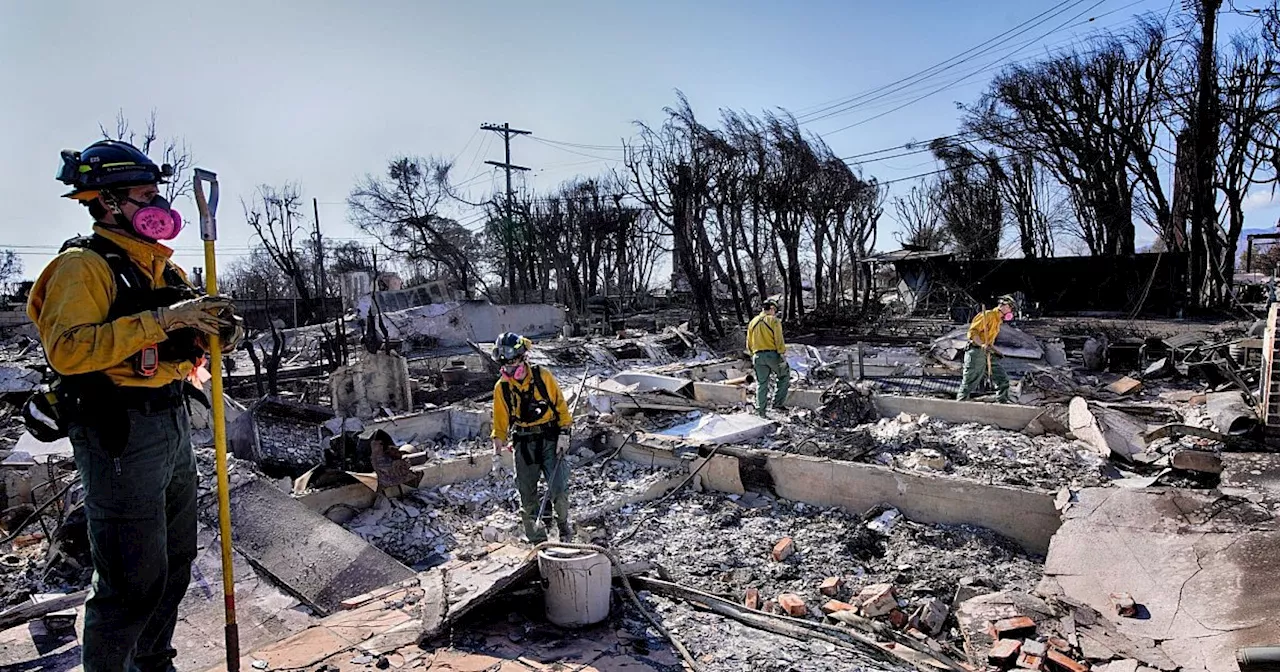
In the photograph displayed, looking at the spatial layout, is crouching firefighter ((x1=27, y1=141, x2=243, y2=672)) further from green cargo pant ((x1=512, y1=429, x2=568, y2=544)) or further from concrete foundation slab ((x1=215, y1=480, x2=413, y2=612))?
green cargo pant ((x1=512, y1=429, x2=568, y2=544))

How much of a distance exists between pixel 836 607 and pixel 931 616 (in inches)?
22.6

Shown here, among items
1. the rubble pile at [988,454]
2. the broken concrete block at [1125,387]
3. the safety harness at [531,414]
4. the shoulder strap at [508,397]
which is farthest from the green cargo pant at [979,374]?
the shoulder strap at [508,397]

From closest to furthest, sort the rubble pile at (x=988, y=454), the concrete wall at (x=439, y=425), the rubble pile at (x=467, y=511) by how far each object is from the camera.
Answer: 1. the rubble pile at (x=467, y=511)
2. the rubble pile at (x=988, y=454)
3. the concrete wall at (x=439, y=425)

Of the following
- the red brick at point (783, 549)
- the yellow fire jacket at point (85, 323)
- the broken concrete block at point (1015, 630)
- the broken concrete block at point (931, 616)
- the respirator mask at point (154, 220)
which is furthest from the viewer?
the red brick at point (783, 549)

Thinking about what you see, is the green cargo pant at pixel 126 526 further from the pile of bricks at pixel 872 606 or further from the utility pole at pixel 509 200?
the utility pole at pixel 509 200

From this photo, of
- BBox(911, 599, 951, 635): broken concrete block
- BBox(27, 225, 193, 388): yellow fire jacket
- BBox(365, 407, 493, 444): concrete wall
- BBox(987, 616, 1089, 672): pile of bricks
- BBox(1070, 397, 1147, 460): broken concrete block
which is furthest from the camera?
BBox(365, 407, 493, 444): concrete wall

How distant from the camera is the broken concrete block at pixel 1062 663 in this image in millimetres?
3537

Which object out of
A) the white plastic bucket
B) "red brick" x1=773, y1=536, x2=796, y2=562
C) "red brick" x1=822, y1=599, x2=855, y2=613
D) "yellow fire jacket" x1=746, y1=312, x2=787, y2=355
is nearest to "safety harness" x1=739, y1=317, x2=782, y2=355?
"yellow fire jacket" x1=746, y1=312, x2=787, y2=355

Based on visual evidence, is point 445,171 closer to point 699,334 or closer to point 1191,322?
point 699,334

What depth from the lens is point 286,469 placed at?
7945 millimetres

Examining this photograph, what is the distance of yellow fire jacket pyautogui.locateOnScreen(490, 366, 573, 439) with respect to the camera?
5.77 m

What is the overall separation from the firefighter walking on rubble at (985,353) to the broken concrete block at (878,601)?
6276mm

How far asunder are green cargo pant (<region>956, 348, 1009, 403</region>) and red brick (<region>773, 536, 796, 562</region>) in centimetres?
553

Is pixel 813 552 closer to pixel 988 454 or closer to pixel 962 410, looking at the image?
pixel 988 454
